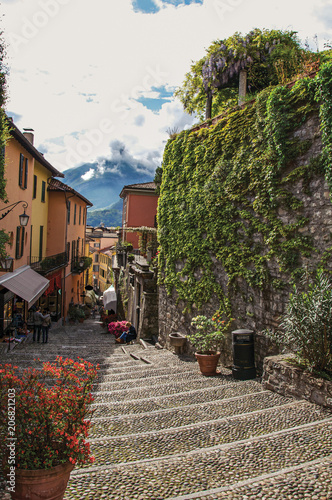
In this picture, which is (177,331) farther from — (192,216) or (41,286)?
(41,286)

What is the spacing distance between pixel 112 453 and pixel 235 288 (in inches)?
215

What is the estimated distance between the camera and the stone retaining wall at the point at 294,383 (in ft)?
19.2

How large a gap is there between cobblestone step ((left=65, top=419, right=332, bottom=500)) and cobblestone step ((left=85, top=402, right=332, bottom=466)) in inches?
8.3

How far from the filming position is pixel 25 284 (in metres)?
15.7

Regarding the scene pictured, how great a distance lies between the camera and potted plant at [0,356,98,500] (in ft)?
10.5

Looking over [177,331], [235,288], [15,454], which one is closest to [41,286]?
[177,331]

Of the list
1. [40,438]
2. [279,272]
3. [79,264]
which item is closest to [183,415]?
[40,438]

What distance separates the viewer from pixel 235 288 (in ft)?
30.5

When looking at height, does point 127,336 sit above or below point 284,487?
below

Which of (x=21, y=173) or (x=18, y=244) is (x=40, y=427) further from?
(x=21, y=173)

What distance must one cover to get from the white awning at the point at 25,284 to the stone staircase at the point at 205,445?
286 inches

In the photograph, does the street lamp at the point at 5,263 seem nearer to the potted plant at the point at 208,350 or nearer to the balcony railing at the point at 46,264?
the potted plant at the point at 208,350

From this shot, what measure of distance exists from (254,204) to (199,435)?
201 inches

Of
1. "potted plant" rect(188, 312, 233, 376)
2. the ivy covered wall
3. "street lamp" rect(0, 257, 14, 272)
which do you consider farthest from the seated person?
"potted plant" rect(188, 312, 233, 376)
